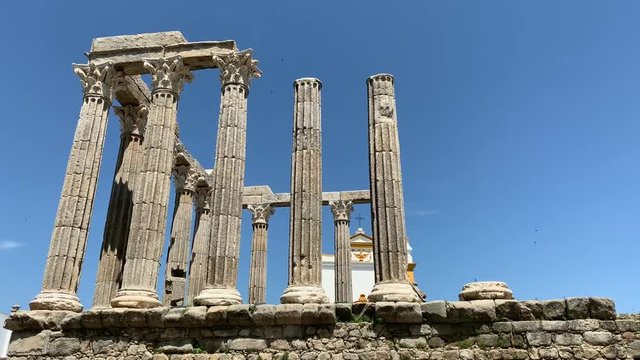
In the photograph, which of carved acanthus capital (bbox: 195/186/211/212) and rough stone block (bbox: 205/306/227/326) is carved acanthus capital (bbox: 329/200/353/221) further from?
rough stone block (bbox: 205/306/227/326)

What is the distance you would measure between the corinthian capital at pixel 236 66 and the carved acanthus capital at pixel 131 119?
4.29 m

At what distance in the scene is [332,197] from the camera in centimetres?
2386

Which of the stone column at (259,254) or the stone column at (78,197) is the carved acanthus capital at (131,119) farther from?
the stone column at (259,254)

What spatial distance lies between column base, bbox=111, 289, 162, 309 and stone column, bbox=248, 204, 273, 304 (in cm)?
931

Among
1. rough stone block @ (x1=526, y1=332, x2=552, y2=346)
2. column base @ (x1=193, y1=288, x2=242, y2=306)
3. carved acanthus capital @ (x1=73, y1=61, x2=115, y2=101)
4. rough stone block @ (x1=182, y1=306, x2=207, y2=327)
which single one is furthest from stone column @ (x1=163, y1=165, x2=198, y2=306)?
rough stone block @ (x1=526, y1=332, x2=552, y2=346)

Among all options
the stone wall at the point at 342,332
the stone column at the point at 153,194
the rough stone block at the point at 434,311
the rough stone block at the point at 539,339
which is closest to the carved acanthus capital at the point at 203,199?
the stone column at the point at 153,194

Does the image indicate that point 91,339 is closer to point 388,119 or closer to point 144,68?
point 144,68

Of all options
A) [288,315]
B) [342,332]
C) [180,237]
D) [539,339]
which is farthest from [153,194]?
[539,339]

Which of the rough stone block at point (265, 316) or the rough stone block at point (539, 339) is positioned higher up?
the rough stone block at point (265, 316)

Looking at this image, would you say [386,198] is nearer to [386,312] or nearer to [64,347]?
[386,312]

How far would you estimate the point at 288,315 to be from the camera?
34.7ft

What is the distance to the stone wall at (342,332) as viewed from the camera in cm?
959

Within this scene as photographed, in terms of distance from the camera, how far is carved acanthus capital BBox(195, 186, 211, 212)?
894 inches

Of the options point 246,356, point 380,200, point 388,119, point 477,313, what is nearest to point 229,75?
point 388,119
